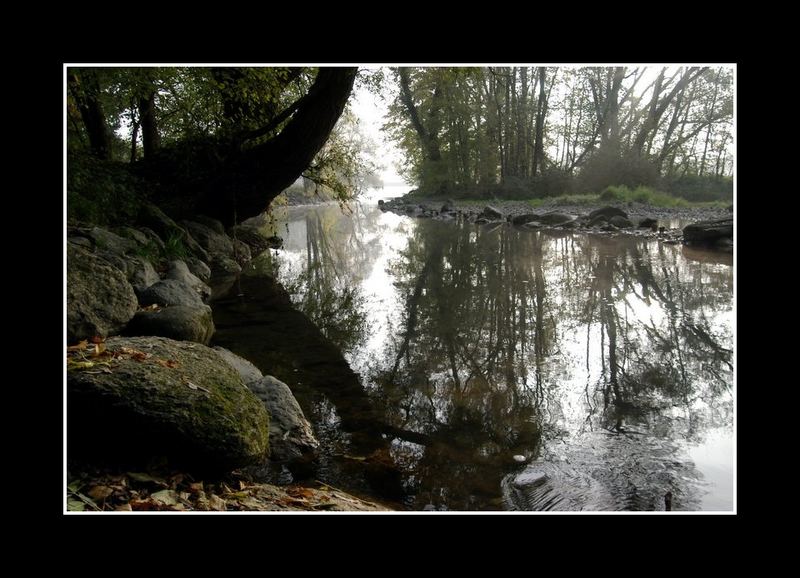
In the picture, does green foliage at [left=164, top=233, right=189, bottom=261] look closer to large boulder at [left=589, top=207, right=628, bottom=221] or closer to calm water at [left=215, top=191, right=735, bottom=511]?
calm water at [left=215, top=191, right=735, bottom=511]

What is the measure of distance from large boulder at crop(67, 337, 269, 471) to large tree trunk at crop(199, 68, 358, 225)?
764cm

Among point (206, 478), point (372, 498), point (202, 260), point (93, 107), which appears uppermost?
point (93, 107)

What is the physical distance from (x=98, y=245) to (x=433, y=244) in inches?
331

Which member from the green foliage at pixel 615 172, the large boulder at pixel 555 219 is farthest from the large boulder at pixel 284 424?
the green foliage at pixel 615 172

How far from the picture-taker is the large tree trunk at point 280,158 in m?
9.78

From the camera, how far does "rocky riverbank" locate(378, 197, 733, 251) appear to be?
11.0 meters

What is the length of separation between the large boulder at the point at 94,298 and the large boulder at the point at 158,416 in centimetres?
95

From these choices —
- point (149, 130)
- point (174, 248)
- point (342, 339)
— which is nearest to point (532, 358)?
point (342, 339)

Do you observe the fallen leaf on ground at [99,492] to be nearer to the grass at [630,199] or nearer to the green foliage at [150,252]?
the green foliage at [150,252]

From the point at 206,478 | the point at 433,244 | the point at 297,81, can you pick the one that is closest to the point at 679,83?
the point at 433,244

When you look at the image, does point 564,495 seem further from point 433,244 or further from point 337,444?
point 433,244

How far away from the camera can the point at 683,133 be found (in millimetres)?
29172

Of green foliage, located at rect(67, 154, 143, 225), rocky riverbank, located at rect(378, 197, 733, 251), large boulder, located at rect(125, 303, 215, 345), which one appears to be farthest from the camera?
rocky riverbank, located at rect(378, 197, 733, 251)

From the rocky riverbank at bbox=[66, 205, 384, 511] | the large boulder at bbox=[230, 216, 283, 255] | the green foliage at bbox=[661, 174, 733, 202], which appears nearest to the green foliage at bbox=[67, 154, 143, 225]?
the large boulder at bbox=[230, 216, 283, 255]
